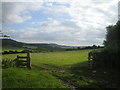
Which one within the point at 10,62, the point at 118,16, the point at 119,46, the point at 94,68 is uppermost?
the point at 118,16

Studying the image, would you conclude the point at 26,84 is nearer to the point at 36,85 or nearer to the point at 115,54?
the point at 36,85

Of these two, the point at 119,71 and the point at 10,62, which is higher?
the point at 10,62

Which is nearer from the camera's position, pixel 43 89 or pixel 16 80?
pixel 43 89

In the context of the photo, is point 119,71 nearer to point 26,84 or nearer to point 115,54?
point 115,54

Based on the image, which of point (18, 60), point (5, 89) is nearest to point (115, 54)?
point (18, 60)

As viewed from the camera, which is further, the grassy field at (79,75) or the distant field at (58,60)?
the distant field at (58,60)

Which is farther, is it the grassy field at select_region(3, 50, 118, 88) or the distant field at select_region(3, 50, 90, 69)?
the distant field at select_region(3, 50, 90, 69)

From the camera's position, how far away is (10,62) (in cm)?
1764

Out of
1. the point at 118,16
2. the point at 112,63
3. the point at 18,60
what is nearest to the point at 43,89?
the point at 18,60

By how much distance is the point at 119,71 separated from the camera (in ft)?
60.3

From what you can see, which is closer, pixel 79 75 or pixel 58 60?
pixel 79 75

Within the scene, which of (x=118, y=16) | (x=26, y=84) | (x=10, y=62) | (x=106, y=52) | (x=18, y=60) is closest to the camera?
(x=26, y=84)

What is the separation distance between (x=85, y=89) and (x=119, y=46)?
1138 cm

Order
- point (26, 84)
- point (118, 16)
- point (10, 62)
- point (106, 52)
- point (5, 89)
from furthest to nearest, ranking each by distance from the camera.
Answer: point (118, 16)
point (106, 52)
point (10, 62)
point (26, 84)
point (5, 89)
